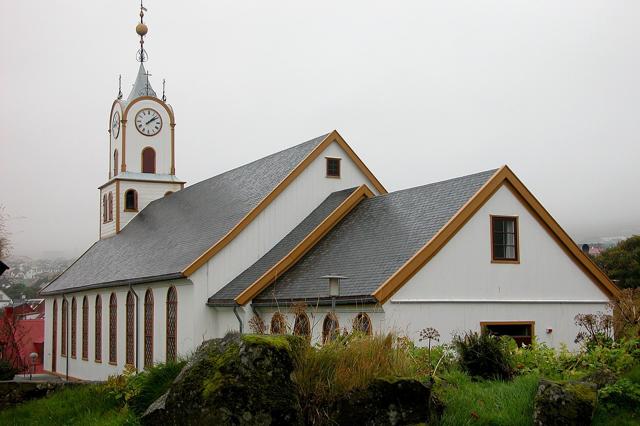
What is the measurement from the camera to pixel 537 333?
2267cm

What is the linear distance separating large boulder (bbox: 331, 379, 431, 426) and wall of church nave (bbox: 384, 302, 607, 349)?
857 cm

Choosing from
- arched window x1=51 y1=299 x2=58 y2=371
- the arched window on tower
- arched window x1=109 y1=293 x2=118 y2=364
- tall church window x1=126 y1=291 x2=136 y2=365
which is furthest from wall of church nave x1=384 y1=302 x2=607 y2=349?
arched window x1=51 y1=299 x2=58 y2=371

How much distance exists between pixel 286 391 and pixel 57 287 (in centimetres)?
3632

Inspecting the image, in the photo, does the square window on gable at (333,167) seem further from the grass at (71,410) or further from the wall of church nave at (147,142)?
the wall of church nave at (147,142)

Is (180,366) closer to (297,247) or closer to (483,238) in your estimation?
(483,238)

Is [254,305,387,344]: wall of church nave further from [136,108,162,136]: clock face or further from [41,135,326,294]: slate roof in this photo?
[136,108,162,136]: clock face

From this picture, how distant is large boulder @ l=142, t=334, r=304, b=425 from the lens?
10273 mm

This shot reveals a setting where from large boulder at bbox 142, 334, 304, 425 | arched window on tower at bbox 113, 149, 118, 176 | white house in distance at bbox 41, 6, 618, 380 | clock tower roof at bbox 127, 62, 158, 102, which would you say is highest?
clock tower roof at bbox 127, 62, 158, 102

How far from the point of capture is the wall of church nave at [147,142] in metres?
45.5

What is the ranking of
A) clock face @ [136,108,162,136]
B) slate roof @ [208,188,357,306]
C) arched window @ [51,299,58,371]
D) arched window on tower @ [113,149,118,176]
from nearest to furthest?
1. slate roof @ [208,188,357,306]
2. arched window @ [51,299,58,371]
3. clock face @ [136,108,162,136]
4. arched window on tower @ [113,149,118,176]

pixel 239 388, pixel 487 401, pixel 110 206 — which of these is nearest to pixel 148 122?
pixel 110 206

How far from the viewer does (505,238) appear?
2284cm

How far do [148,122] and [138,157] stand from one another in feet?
6.77

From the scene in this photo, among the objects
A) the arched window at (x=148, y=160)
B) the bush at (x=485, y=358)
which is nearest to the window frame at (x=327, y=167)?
the bush at (x=485, y=358)
